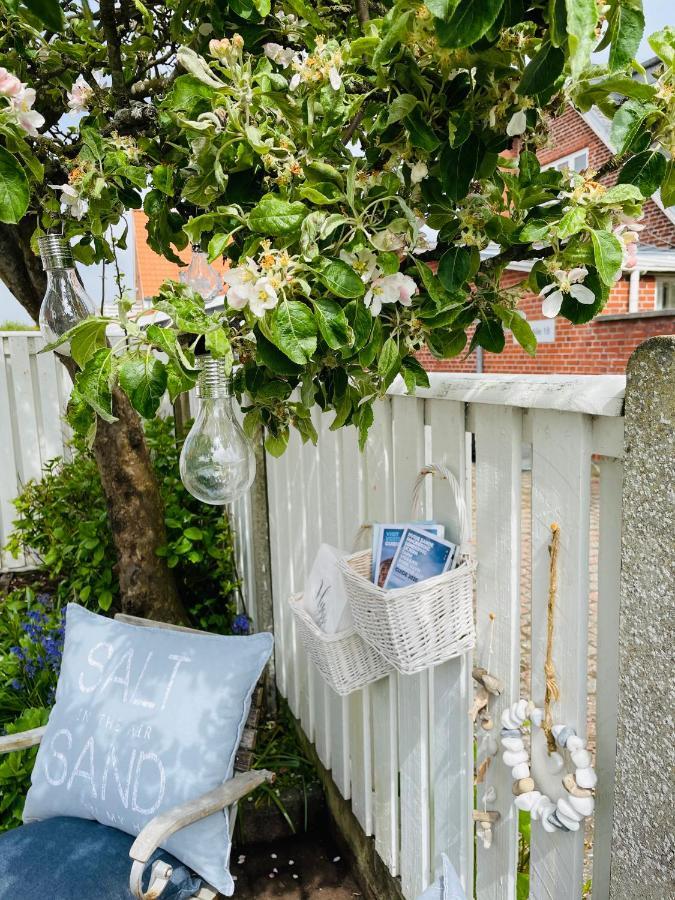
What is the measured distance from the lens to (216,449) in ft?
3.59

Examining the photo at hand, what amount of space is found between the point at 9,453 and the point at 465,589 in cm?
384

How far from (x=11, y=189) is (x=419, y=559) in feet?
2.76

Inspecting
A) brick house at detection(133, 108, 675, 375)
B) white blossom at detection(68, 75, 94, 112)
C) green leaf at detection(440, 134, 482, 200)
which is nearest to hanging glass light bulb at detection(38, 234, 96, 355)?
white blossom at detection(68, 75, 94, 112)

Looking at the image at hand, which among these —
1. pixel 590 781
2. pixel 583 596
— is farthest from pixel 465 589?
pixel 590 781

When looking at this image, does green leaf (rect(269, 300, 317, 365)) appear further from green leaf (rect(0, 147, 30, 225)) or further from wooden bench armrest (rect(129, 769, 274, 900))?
wooden bench armrest (rect(129, 769, 274, 900))

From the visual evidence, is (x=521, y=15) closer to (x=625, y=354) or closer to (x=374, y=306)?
(x=374, y=306)

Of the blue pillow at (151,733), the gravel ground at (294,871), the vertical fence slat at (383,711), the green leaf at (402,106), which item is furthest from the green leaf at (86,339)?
the gravel ground at (294,871)

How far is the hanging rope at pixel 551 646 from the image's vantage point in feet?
3.32

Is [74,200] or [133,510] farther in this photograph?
[133,510]

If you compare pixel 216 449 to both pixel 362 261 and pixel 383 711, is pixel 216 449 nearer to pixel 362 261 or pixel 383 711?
pixel 362 261

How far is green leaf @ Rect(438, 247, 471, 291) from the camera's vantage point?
0.82 meters

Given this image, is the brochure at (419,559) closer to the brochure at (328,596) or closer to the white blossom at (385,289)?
the brochure at (328,596)

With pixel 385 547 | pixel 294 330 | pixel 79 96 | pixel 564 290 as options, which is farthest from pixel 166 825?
pixel 79 96

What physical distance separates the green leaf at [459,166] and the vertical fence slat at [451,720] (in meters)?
0.54
